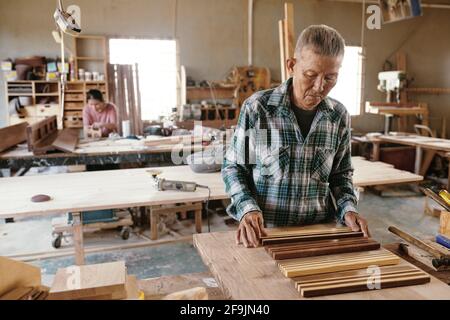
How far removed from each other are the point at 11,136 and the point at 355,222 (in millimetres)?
4250

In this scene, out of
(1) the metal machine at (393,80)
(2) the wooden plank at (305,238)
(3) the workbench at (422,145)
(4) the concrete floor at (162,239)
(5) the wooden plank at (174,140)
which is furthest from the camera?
(1) the metal machine at (393,80)

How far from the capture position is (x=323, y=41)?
1390 millimetres

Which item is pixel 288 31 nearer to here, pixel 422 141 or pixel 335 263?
pixel 335 263

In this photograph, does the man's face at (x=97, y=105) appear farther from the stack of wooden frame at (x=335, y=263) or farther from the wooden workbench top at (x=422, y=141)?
the stack of wooden frame at (x=335, y=263)

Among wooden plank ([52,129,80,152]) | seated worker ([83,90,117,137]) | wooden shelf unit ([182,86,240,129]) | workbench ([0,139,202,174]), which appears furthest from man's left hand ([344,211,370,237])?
wooden shelf unit ([182,86,240,129])

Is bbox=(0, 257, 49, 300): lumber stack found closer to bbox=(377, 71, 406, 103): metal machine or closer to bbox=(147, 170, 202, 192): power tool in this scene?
bbox=(147, 170, 202, 192): power tool

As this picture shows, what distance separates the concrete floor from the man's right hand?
1.94 m

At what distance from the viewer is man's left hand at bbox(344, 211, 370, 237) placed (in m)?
1.47

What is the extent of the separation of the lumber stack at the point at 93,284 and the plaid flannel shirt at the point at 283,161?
0.66 m

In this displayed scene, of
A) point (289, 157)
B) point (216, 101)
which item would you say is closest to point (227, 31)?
point (216, 101)

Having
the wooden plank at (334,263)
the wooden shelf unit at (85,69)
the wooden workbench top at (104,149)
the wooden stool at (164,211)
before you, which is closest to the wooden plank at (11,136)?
the wooden workbench top at (104,149)

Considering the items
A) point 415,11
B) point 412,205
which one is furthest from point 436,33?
point 415,11

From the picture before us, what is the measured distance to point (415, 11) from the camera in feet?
12.3

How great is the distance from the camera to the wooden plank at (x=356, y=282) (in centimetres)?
103
